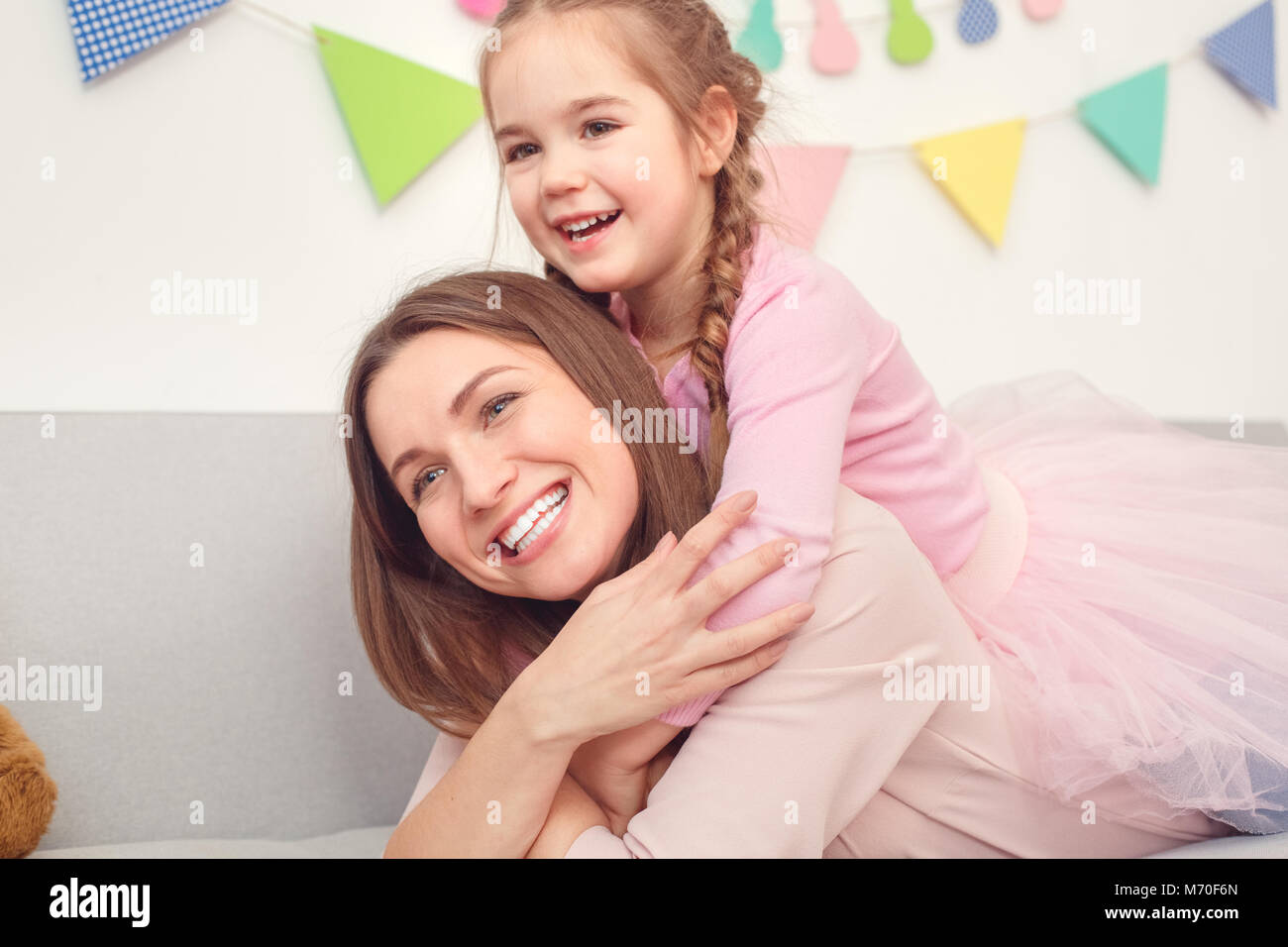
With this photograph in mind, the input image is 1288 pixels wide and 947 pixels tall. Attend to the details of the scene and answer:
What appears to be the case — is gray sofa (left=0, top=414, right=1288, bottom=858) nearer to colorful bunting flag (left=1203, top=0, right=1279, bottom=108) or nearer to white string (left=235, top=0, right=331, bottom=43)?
white string (left=235, top=0, right=331, bottom=43)

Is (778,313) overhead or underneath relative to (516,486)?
overhead

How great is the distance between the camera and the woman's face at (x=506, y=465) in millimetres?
1084

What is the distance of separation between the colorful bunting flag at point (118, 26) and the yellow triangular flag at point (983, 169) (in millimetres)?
1314

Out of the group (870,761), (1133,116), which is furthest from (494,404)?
(1133,116)

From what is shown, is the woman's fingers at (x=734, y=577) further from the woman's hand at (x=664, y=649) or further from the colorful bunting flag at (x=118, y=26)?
the colorful bunting flag at (x=118, y=26)

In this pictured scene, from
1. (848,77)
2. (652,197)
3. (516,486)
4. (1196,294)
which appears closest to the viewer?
(516,486)

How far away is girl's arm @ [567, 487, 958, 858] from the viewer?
36.4 inches

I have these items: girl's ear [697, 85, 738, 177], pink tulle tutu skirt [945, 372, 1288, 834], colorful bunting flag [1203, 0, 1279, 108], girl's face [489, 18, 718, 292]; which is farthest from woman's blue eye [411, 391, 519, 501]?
colorful bunting flag [1203, 0, 1279, 108]

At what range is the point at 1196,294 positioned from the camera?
7.41 feet

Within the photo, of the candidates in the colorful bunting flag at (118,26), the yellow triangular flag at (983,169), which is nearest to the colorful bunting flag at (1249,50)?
the yellow triangular flag at (983,169)

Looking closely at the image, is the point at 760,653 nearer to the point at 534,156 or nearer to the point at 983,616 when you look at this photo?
the point at 983,616

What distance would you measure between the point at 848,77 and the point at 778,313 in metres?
1.13

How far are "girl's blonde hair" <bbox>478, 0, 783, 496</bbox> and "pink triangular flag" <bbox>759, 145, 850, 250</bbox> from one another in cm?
59
